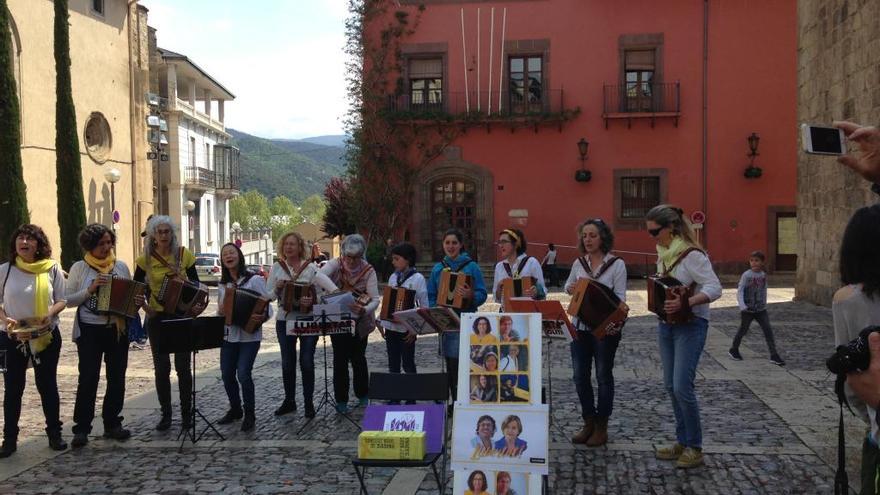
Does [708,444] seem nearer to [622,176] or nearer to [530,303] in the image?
[530,303]

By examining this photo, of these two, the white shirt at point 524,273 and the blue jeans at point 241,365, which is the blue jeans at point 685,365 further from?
the blue jeans at point 241,365

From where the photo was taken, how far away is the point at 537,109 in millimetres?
25359

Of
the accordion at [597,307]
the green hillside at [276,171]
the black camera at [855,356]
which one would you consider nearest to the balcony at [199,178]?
the accordion at [597,307]

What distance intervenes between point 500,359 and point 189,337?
311cm

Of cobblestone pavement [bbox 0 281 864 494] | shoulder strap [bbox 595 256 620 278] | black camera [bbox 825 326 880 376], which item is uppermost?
shoulder strap [bbox 595 256 620 278]

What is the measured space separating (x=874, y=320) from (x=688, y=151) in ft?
78.0

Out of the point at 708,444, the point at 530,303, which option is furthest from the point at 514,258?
the point at 708,444

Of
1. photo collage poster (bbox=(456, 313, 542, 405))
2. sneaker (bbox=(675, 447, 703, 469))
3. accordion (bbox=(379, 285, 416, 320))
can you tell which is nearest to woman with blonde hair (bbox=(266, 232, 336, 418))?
accordion (bbox=(379, 285, 416, 320))

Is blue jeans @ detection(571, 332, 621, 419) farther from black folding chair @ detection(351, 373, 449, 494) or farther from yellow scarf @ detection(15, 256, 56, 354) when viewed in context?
yellow scarf @ detection(15, 256, 56, 354)

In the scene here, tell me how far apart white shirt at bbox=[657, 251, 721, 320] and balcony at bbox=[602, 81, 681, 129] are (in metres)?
20.2

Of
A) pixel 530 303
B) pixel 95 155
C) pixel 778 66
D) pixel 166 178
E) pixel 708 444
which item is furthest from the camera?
pixel 166 178

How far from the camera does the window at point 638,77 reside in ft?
82.3

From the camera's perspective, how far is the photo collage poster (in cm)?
436

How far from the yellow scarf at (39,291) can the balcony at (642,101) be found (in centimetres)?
2089
